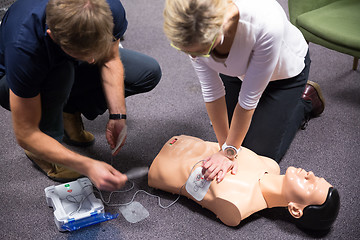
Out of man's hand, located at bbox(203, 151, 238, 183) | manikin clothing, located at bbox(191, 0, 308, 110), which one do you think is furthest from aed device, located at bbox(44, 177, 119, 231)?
manikin clothing, located at bbox(191, 0, 308, 110)

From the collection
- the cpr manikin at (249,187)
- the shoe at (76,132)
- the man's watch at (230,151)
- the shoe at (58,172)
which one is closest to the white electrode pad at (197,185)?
the cpr manikin at (249,187)

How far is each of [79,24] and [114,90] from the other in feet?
1.89

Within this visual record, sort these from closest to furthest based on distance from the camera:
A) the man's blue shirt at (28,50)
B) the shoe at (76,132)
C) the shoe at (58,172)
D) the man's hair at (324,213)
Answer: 1. the man's blue shirt at (28,50)
2. the man's hair at (324,213)
3. the shoe at (58,172)
4. the shoe at (76,132)

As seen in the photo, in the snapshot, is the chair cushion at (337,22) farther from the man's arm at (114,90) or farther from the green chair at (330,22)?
the man's arm at (114,90)

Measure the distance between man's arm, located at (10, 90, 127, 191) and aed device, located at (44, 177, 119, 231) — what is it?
0.80ft

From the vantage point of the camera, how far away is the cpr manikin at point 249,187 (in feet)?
5.01

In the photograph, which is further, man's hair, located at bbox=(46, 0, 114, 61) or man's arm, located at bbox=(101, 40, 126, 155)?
man's arm, located at bbox=(101, 40, 126, 155)

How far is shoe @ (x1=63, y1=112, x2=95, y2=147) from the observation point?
196 centimetres

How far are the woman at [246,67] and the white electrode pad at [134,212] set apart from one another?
1.05ft

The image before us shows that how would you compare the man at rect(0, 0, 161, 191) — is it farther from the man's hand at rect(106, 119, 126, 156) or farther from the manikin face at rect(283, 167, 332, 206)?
the manikin face at rect(283, 167, 332, 206)

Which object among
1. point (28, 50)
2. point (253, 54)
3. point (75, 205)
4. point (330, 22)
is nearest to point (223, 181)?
point (253, 54)

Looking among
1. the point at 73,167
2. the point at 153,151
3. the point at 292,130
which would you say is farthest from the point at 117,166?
the point at 292,130

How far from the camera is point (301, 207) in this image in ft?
5.07

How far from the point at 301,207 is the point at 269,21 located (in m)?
0.68
